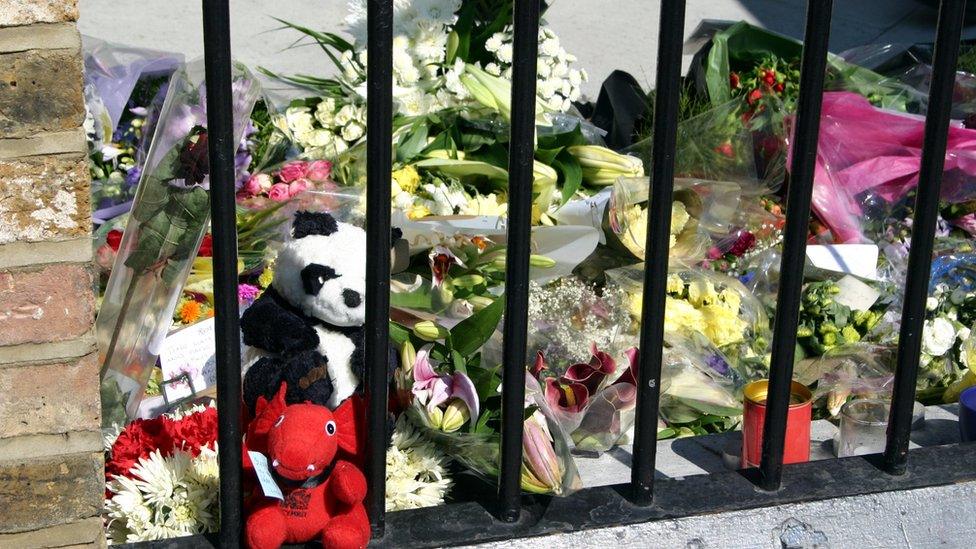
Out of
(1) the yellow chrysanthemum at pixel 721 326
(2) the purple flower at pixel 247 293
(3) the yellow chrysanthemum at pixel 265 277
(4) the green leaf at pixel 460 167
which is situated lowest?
(1) the yellow chrysanthemum at pixel 721 326

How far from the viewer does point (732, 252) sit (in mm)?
2836

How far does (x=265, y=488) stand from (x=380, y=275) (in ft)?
0.99

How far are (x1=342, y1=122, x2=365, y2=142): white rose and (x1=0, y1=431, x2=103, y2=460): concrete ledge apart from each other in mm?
1907

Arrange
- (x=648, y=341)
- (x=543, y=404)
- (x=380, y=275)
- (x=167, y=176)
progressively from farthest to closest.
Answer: (x=167, y=176) < (x=543, y=404) < (x=648, y=341) < (x=380, y=275)

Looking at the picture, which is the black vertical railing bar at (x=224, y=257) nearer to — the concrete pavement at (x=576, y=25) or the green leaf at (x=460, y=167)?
the green leaf at (x=460, y=167)

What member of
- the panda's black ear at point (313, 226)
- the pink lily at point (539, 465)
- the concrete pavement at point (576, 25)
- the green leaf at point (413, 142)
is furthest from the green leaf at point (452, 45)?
the concrete pavement at point (576, 25)

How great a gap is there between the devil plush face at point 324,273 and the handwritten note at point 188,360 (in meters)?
0.38

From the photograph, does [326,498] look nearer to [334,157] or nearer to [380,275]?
[380,275]

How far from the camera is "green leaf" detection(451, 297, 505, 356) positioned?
6.31 feet

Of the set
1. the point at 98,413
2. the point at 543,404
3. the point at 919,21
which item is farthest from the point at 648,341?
the point at 919,21

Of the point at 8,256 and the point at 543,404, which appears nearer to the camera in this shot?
the point at 8,256

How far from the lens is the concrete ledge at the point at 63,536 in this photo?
1.27 m

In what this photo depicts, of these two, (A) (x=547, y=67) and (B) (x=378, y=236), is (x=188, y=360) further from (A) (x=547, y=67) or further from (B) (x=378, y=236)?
(A) (x=547, y=67)

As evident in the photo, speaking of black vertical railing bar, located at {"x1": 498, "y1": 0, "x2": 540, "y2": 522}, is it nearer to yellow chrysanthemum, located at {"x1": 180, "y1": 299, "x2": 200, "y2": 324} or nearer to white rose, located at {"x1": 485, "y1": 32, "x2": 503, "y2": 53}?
yellow chrysanthemum, located at {"x1": 180, "y1": 299, "x2": 200, "y2": 324}
